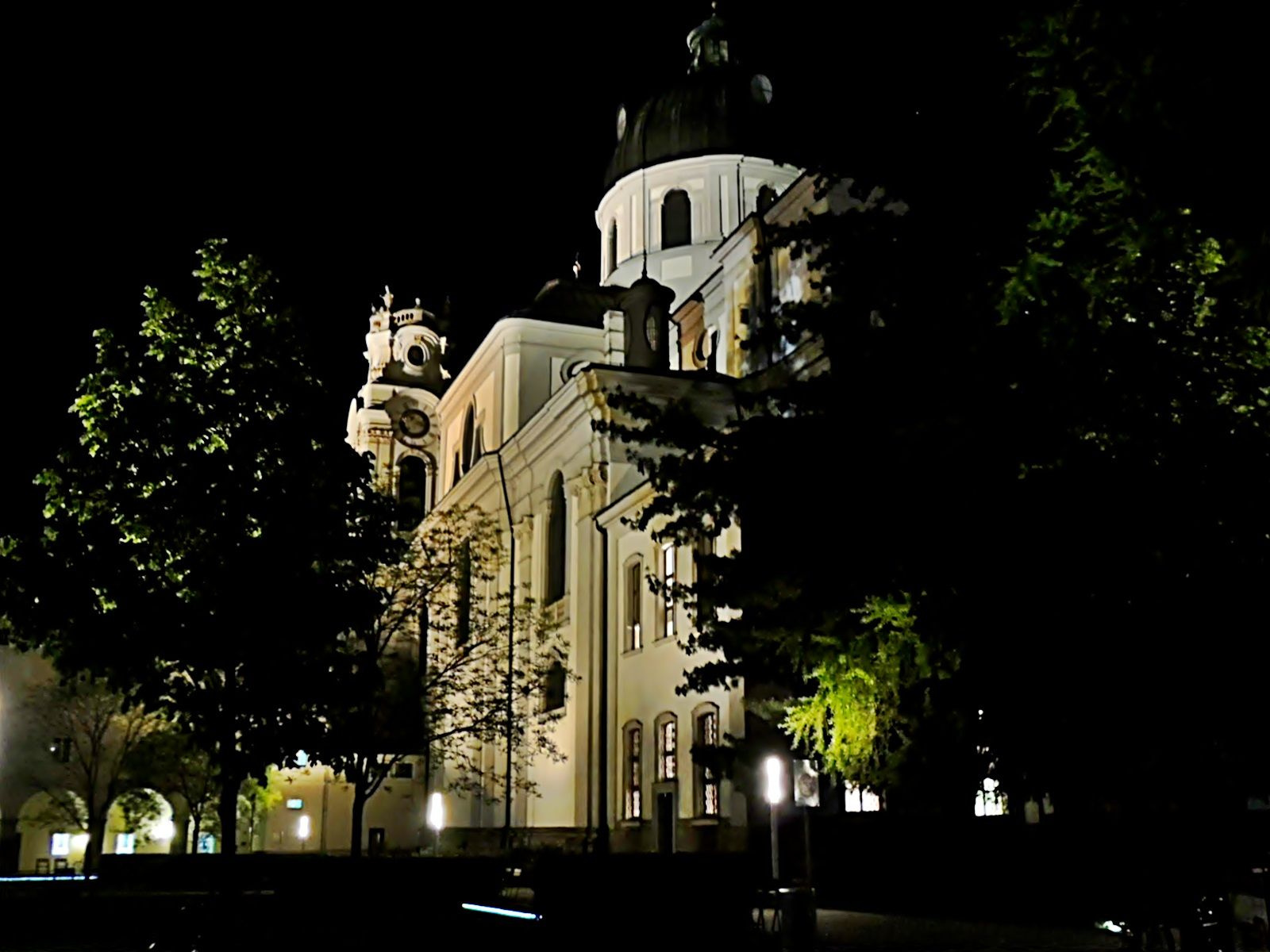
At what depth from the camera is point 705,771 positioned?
3078cm

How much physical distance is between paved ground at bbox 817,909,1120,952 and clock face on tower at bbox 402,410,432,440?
41042mm

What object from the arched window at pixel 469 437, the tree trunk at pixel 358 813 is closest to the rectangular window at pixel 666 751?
the tree trunk at pixel 358 813

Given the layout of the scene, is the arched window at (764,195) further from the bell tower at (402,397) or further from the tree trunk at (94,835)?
the tree trunk at (94,835)

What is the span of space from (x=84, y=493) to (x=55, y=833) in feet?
142

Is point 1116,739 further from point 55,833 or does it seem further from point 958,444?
point 55,833

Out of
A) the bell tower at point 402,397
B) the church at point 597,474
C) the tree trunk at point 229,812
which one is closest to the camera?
the tree trunk at point 229,812

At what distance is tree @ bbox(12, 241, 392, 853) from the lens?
69.1 ft

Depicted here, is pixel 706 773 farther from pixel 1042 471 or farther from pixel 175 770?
pixel 175 770

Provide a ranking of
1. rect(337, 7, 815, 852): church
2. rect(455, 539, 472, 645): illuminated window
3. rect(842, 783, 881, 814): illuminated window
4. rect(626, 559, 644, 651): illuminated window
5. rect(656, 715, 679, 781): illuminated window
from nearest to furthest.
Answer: rect(842, 783, 881, 814): illuminated window, rect(656, 715, 679, 781): illuminated window, rect(337, 7, 815, 852): church, rect(626, 559, 644, 651): illuminated window, rect(455, 539, 472, 645): illuminated window

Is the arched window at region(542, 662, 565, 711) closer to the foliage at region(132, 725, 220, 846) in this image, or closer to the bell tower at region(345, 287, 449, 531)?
the foliage at region(132, 725, 220, 846)

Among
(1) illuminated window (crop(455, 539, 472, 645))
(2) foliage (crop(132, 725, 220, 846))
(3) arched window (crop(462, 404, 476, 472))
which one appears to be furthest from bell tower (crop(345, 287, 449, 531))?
(2) foliage (crop(132, 725, 220, 846))

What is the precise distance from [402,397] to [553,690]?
23656 mm

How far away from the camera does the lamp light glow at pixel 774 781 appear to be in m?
15.5

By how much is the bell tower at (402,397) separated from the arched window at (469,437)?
197 inches
